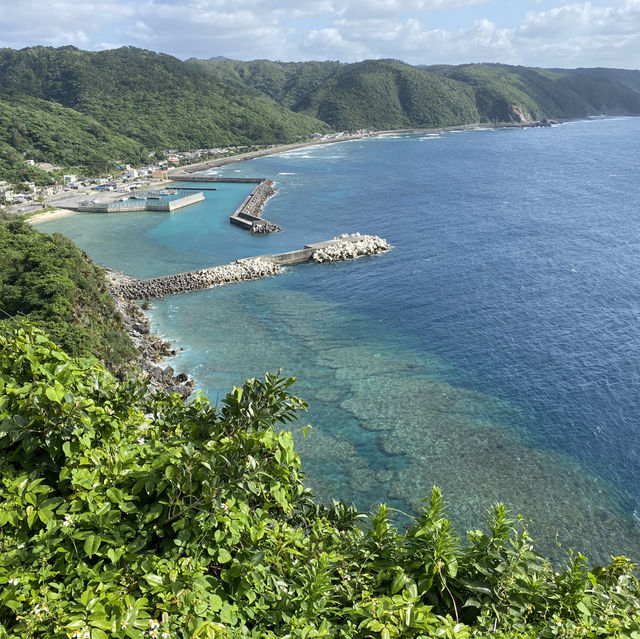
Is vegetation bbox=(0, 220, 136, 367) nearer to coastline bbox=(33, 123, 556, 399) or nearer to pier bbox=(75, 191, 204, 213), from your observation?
coastline bbox=(33, 123, 556, 399)

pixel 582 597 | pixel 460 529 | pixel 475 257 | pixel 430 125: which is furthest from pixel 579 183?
pixel 430 125

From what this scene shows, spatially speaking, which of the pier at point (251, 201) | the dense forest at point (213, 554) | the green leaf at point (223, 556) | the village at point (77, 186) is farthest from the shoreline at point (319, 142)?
the green leaf at point (223, 556)

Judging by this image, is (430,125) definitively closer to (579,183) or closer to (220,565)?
(579,183)

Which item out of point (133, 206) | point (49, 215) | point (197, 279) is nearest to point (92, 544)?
point (197, 279)

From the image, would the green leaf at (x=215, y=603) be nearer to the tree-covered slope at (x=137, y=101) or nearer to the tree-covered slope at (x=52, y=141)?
the tree-covered slope at (x=52, y=141)

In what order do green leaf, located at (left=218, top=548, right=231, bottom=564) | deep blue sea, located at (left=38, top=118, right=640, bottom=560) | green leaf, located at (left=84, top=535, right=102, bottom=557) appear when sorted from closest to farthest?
green leaf, located at (left=84, top=535, right=102, bottom=557) < green leaf, located at (left=218, top=548, right=231, bottom=564) < deep blue sea, located at (left=38, top=118, right=640, bottom=560)

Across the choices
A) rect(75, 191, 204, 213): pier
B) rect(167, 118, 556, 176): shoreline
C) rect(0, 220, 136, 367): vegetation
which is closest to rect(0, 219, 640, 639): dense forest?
rect(0, 220, 136, 367): vegetation
